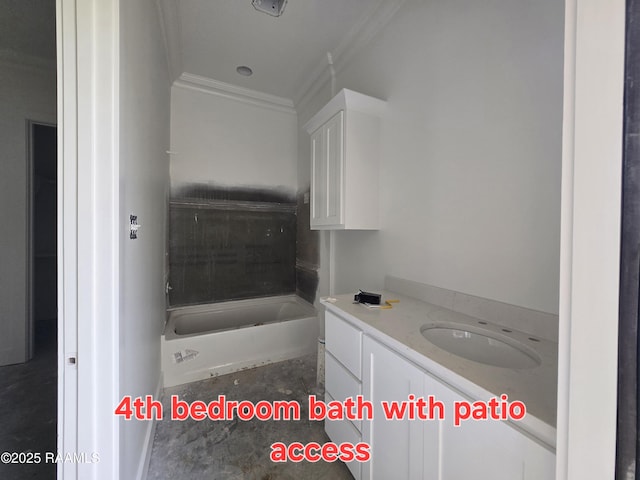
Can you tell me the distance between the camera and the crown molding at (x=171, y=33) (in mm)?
1872

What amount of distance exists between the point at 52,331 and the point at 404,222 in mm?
4163

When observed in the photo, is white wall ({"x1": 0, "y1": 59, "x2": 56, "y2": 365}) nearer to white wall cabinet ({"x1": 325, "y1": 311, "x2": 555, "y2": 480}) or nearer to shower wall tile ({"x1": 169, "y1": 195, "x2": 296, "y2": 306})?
A: shower wall tile ({"x1": 169, "y1": 195, "x2": 296, "y2": 306})

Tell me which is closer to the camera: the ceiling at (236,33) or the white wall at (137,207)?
the white wall at (137,207)

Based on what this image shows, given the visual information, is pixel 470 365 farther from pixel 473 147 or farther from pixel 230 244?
pixel 230 244

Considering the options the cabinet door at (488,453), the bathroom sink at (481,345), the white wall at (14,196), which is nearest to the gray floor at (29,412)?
the white wall at (14,196)

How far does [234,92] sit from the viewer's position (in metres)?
3.04

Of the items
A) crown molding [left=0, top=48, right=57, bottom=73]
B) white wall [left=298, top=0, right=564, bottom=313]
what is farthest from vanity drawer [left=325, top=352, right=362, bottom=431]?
crown molding [left=0, top=48, right=57, bottom=73]

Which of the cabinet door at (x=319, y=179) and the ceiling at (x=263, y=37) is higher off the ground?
the ceiling at (x=263, y=37)

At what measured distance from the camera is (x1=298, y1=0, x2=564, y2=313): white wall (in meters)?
1.04

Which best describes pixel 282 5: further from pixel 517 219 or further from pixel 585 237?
pixel 585 237

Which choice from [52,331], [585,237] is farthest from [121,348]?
[52,331]

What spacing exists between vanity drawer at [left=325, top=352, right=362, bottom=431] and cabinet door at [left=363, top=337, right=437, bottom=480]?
76 millimetres

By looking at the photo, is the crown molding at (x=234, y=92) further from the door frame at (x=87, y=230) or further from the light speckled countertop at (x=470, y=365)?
the light speckled countertop at (x=470, y=365)

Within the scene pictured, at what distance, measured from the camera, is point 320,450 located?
1.52 meters
